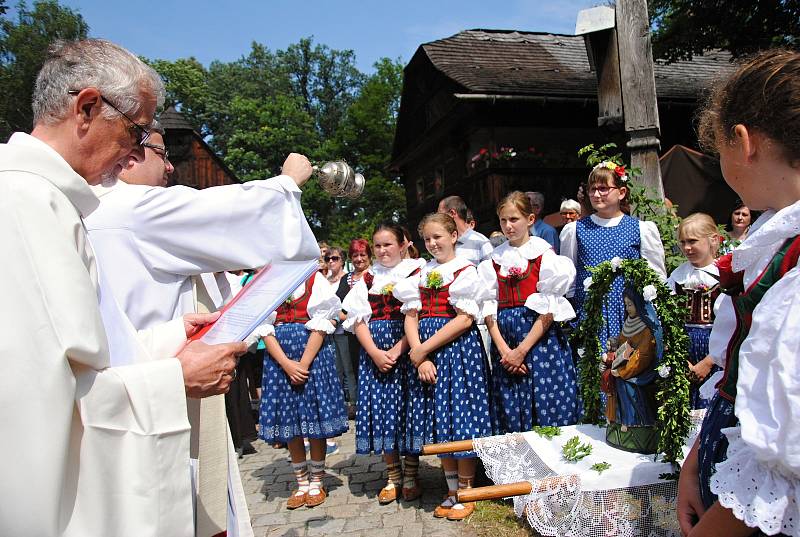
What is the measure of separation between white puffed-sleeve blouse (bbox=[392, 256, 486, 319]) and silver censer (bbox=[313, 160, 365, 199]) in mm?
1105

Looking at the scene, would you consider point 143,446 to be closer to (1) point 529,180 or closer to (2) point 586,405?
(2) point 586,405

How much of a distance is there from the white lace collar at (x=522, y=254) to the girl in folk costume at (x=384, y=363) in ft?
2.05

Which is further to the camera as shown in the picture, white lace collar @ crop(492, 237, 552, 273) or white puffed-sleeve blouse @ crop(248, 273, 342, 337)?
white puffed-sleeve blouse @ crop(248, 273, 342, 337)

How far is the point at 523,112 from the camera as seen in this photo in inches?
470

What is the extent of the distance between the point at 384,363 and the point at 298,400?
2.57 ft

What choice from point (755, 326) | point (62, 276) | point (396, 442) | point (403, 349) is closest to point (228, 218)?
point (62, 276)

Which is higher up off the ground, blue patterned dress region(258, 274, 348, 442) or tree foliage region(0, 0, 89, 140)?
tree foliage region(0, 0, 89, 140)

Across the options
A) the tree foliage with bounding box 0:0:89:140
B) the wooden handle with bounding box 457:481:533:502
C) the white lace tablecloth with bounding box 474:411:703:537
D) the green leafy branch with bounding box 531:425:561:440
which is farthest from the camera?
the tree foliage with bounding box 0:0:89:140

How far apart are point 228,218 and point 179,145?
8570 millimetres

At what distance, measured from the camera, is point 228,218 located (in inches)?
74.4

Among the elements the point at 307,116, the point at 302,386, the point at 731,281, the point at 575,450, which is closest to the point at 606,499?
the point at 575,450

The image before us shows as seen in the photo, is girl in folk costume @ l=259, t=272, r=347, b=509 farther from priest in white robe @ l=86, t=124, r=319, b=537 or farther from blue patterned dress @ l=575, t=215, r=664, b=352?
priest in white robe @ l=86, t=124, r=319, b=537

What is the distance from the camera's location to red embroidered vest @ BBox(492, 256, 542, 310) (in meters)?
3.90

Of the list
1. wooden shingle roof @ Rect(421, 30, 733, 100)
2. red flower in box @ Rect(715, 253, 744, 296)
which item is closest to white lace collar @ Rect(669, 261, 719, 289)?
red flower in box @ Rect(715, 253, 744, 296)
